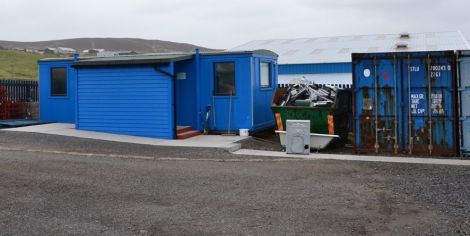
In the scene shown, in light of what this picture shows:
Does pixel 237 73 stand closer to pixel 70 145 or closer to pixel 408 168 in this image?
pixel 70 145

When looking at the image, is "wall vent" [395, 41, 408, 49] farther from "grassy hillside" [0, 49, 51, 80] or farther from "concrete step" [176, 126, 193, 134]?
"grassy hillside" [0, 49, 51, 80]

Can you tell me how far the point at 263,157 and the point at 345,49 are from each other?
78.6ft

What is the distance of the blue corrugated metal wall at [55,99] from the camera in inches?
733

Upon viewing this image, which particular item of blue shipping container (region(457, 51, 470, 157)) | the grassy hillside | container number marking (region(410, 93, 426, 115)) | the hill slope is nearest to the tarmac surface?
blue shipping container (region(457, 51, 470, 157))

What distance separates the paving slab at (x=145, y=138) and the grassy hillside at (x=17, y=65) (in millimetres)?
30225

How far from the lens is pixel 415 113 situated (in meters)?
12.8

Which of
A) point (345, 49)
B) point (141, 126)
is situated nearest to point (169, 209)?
point (141, 126)

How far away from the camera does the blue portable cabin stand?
1555 centimetres

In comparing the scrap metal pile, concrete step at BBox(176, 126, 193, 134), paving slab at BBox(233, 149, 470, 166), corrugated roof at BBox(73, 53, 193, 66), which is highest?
corrugated roof at BBox(73, 53, 193, 66)

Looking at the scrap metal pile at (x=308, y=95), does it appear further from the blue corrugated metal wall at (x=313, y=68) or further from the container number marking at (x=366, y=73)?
the blue corrugated metal wall at (x=313, y=68)

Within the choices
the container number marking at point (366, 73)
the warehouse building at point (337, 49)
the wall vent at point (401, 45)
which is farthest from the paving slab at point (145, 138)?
the wall vent at point (401, 45)

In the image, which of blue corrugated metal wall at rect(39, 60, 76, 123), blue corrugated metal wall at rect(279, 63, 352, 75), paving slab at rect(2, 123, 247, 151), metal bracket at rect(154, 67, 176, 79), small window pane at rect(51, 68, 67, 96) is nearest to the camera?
paving slab at rect(2, 123, 247, 151)

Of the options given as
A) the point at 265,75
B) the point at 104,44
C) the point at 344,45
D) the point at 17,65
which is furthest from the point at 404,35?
the point at 104,44

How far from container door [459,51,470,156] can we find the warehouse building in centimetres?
1759
